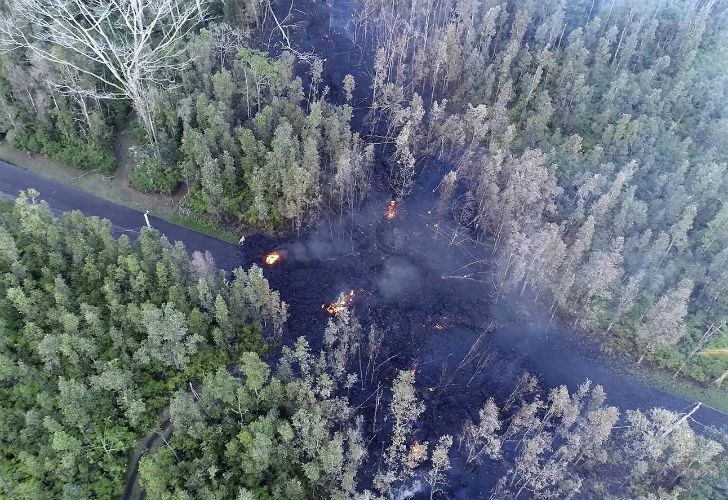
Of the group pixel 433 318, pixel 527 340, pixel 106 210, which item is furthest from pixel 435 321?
pixel 106 210

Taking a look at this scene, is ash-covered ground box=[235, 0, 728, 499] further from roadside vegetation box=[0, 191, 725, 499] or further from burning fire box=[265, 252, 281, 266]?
roadside vegetation box=[0, 191, 725, 499]

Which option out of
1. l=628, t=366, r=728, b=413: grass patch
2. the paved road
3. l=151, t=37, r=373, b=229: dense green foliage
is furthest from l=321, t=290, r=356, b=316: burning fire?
l=628, t=366, r=728, b=413: grass patch

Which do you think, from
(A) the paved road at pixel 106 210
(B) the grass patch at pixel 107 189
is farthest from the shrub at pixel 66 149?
(A) the paved road at pixel 106 210

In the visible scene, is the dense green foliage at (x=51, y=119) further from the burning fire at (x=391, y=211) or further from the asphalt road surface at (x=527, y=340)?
the burning fire at (x=391, y=211)

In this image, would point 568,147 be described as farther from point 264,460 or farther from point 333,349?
point 264,460

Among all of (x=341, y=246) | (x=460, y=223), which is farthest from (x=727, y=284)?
(x=341, y=246)
